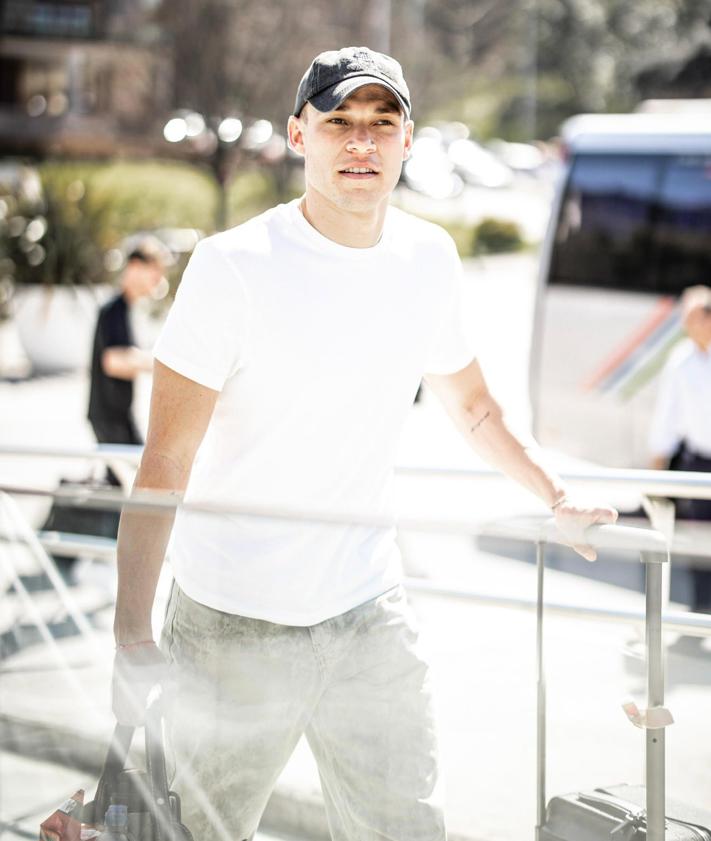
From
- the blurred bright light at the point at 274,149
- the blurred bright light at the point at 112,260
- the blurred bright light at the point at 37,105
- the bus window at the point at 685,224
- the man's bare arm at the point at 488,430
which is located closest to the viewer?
the man's bare arm at the point at 488,430

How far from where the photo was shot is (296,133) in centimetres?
257

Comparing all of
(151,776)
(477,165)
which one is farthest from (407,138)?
(477,165)

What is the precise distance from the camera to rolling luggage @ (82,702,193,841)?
227cm

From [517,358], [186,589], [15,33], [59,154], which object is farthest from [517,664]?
[15,33]

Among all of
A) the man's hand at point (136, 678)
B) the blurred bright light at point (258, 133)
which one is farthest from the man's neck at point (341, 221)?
the blurred bright light at point (258, 133)

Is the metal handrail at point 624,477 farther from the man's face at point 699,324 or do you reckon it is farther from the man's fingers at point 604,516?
the man's face at point 699,324

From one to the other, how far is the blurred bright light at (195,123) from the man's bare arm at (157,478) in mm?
26020

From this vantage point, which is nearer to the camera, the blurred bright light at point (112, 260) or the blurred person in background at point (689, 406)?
the blurred person in background at point (689, 406)

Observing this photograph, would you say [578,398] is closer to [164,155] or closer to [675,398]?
[675,398]

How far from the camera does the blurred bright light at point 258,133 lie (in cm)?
2714

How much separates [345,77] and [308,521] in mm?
786

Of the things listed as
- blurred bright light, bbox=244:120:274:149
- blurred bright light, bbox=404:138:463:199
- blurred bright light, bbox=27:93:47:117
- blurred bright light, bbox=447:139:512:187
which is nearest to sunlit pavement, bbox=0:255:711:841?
blurred bright light, bbox=244:120:274:149

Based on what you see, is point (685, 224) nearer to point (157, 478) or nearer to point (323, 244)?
point (323, 244)

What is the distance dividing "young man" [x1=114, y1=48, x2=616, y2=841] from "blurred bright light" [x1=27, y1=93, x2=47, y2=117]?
44.7 m
